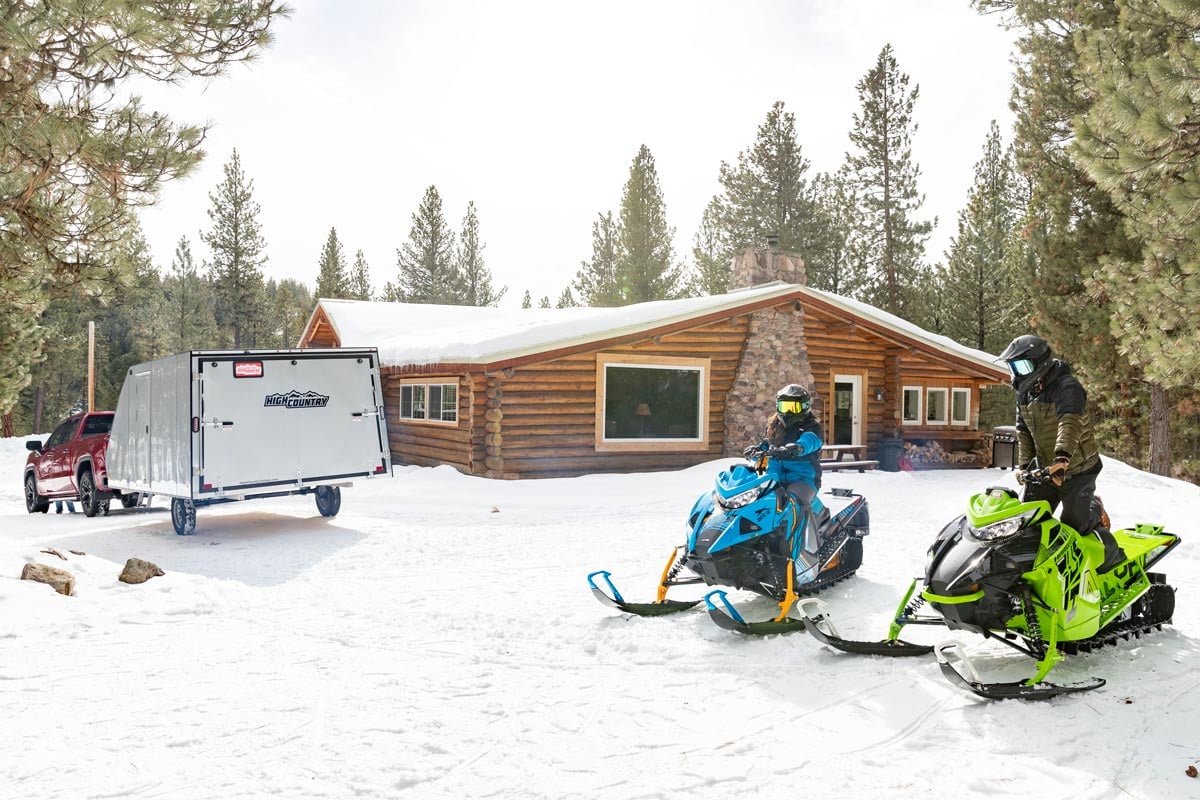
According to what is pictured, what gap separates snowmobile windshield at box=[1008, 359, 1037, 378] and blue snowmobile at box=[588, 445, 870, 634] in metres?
1.56

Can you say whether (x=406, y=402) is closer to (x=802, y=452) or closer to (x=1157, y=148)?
(x=802, y=452)

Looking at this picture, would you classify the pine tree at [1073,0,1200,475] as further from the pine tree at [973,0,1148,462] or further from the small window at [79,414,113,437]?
the small window at [79,414,113,437]

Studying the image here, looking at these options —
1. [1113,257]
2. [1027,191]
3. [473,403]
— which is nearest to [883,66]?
[1027,191]

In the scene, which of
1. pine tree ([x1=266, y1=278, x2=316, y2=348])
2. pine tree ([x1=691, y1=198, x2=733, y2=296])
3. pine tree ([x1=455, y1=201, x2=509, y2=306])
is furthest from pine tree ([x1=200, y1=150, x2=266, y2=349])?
pine tree ([x1=691, y1=198, x2=733, y2=296])

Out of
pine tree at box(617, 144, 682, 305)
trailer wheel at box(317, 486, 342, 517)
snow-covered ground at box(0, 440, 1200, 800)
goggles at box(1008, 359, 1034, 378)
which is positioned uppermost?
pine tree at box(617, 144, 682, 305)

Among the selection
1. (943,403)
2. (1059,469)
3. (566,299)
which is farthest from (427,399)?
(566,299)

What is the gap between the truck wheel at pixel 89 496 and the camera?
1212 cm

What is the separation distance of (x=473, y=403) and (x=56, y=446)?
6.46m

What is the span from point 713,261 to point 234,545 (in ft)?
99.8

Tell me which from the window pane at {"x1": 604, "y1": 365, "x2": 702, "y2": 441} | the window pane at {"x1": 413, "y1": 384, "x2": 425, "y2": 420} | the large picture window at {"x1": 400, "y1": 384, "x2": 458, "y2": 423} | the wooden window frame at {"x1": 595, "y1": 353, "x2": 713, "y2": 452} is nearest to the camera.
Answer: the wooden window frame at {"x1": 595, "y1": 353, "x2": 713, "y2": 452}

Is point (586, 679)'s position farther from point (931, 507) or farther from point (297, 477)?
point (931, 507)

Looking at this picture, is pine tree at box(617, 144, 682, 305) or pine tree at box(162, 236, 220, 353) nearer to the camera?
pine tree at box(617, 144, 682, 305)

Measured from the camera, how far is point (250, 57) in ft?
27.4

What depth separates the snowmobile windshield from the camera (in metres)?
5.00
